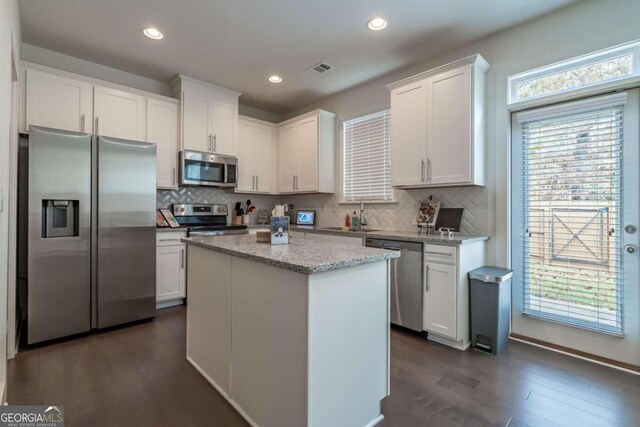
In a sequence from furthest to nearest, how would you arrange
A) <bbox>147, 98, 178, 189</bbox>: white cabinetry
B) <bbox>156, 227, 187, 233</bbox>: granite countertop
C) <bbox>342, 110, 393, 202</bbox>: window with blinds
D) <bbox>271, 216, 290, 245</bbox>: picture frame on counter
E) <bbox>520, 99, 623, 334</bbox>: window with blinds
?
<bbox>342, 110, 393, 202</bbox>: window with blinds → <bbox>147, 98, 178, 189</bbox>: white cabinetry → <bbox>156, 227, 187, 233</bbox>: granite countertop → <bbox>520, 99, 623, 334</bbox>: window with blinds → <bbox>271, 216, 290, 245</bbox>: picture frame on counter

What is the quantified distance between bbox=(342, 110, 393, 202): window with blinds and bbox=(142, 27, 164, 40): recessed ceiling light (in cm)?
244

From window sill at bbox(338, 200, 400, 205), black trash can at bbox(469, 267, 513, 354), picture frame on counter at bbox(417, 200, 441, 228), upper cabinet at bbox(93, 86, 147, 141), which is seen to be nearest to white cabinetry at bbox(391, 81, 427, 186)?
picture frame on counter at bbox(417, 200, 441, 228)

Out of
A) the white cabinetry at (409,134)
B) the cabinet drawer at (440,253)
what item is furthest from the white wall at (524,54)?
the cabinet drawer at (440,253)

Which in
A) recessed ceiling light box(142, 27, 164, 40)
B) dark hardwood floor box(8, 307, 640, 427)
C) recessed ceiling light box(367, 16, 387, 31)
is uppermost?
recessed ceiling light box(367, 16, 387, 31)

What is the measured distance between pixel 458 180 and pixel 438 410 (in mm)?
1914

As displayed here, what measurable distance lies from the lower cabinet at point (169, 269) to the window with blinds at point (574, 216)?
3639 mm

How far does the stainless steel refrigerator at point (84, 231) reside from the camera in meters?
2.61

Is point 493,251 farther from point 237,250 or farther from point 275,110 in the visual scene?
point 275,110

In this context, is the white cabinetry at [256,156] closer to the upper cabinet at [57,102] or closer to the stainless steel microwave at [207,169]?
the stainless steel microwave at [207,169]

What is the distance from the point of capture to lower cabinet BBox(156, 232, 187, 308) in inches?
140

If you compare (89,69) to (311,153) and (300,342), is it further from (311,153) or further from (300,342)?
(300,342)

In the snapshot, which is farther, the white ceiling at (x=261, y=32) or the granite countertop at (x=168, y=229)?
the granite countertop at (x=168, y=229)

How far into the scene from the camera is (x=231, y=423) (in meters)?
1.71

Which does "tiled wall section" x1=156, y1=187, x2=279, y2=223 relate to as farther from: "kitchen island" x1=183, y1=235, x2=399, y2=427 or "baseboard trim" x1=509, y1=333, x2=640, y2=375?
"baseboard trim" x1=509, y1=333, x2=640, y2=375
